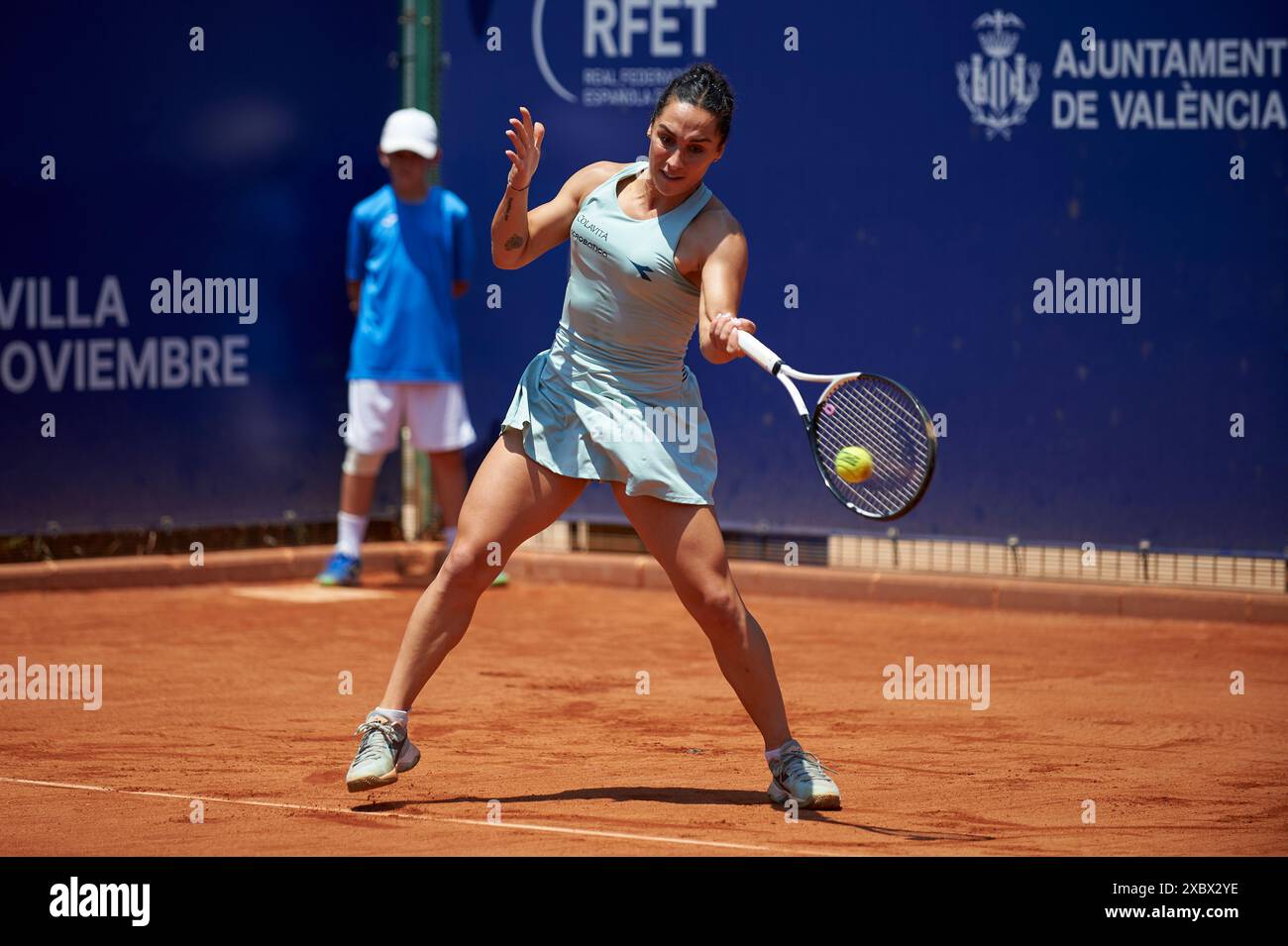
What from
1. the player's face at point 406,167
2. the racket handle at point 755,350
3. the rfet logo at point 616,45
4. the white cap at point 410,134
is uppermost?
the rfet logo at point 616,45

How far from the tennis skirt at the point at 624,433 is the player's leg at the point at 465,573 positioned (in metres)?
0.07

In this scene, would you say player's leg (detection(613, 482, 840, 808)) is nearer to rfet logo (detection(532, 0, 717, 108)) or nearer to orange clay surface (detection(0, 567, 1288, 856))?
orange clay surface (detection(0, 567, 1288, 856))

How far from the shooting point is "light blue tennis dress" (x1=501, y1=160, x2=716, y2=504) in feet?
16.2

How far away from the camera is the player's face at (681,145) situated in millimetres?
4855

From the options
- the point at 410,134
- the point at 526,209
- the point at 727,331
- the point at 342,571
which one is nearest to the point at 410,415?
the point at 342,571

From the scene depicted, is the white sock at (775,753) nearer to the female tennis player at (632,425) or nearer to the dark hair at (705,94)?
the female tennis player at (632,425)

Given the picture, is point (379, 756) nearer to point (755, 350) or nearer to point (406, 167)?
point (755, 350)

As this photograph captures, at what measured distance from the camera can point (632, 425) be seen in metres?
4.99

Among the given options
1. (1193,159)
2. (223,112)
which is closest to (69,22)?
(223,112)

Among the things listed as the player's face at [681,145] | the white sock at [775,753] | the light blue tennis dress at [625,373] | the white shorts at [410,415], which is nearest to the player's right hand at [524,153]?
the light blue tennis dress at [625,373]

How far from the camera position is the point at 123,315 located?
9320 millimetres

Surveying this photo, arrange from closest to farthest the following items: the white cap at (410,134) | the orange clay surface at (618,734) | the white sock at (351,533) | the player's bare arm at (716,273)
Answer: the player's bare arm at (716,273) < the orange clay surface at (618,734) < the white cap at (410,134) < the white sock at (351,533)

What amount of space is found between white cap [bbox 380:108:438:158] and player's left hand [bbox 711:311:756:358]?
485cm

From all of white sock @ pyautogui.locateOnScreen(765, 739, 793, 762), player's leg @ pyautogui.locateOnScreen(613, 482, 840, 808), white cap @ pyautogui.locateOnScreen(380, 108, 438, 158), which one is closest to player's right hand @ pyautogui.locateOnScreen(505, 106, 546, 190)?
player's leg @ pyautogui.locateOnScreen(613, 482, 840, 808)
